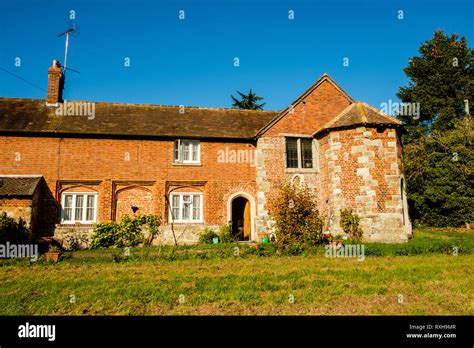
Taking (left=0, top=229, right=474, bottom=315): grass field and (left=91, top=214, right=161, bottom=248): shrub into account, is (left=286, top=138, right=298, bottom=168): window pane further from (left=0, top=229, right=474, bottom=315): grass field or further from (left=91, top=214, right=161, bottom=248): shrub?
(left=91, top=214, right=161, bottom=248): shrub

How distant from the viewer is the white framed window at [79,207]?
16422 millimetres

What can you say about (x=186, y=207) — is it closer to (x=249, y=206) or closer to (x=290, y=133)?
(x=249, y=206)

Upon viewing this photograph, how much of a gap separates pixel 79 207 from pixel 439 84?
36237 millimetres

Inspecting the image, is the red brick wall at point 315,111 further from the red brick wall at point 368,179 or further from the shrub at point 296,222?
the shrub at point 296,222

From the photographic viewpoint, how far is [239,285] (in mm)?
7875

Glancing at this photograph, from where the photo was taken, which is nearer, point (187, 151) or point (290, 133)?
point (187, 151)

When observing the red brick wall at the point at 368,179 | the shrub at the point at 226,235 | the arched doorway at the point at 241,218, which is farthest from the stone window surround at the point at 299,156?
the shrub at the point at 226,235

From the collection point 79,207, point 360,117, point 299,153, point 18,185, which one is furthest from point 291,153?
point 18,185

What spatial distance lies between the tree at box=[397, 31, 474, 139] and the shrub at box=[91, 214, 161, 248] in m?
28.2

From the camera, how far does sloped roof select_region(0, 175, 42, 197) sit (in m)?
14.3

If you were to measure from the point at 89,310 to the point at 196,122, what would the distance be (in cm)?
1475

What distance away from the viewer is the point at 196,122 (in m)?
19.5
